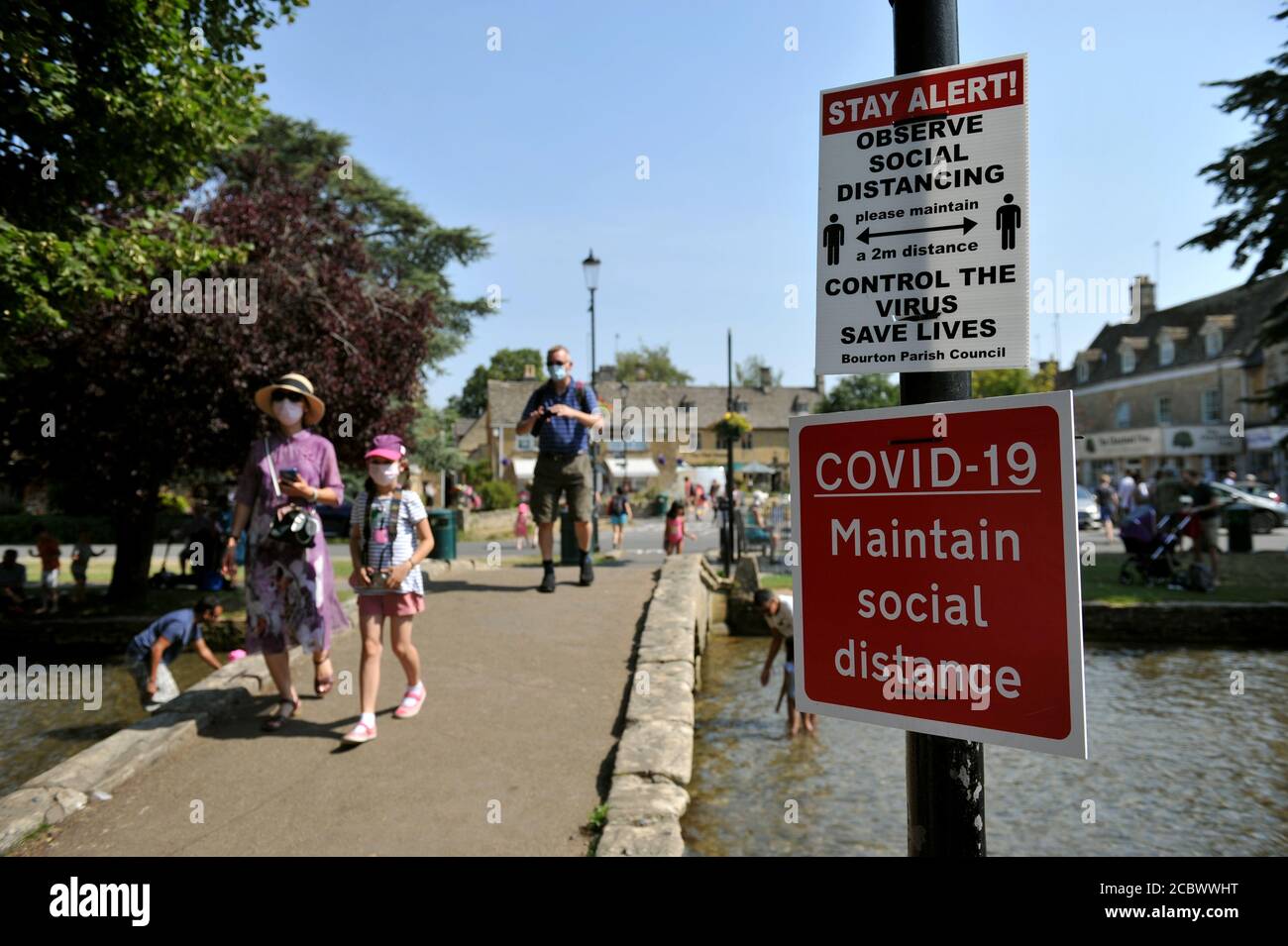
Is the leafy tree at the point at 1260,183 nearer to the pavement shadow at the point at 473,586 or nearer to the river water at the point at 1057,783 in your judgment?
the river water at the point at 1057,783

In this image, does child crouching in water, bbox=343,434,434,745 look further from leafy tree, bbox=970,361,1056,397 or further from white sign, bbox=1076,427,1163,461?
leafy tree, bbox=970,361,1056,397

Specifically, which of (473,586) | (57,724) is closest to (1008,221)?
(473,586)

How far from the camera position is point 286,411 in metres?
6.25

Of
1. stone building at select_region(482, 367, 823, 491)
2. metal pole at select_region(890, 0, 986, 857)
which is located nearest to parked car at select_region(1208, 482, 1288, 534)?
stone building at select_region(482, 367, 823, 491)

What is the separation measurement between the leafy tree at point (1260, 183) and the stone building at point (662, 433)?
3602 cm

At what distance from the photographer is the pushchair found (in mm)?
14906

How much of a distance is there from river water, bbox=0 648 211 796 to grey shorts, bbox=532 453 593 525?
14.3ft

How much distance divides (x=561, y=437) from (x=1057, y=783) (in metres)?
5.29

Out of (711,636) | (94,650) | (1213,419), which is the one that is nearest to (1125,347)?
(1213,419)

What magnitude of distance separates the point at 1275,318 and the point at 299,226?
1733 cm

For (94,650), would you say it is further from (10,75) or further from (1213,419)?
(1213,419)

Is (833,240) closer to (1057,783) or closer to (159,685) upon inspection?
(1057,783)

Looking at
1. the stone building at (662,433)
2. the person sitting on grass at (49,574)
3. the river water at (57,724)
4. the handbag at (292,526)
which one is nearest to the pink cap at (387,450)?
the handbag at (292,526)

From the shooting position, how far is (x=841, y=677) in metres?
2.18
